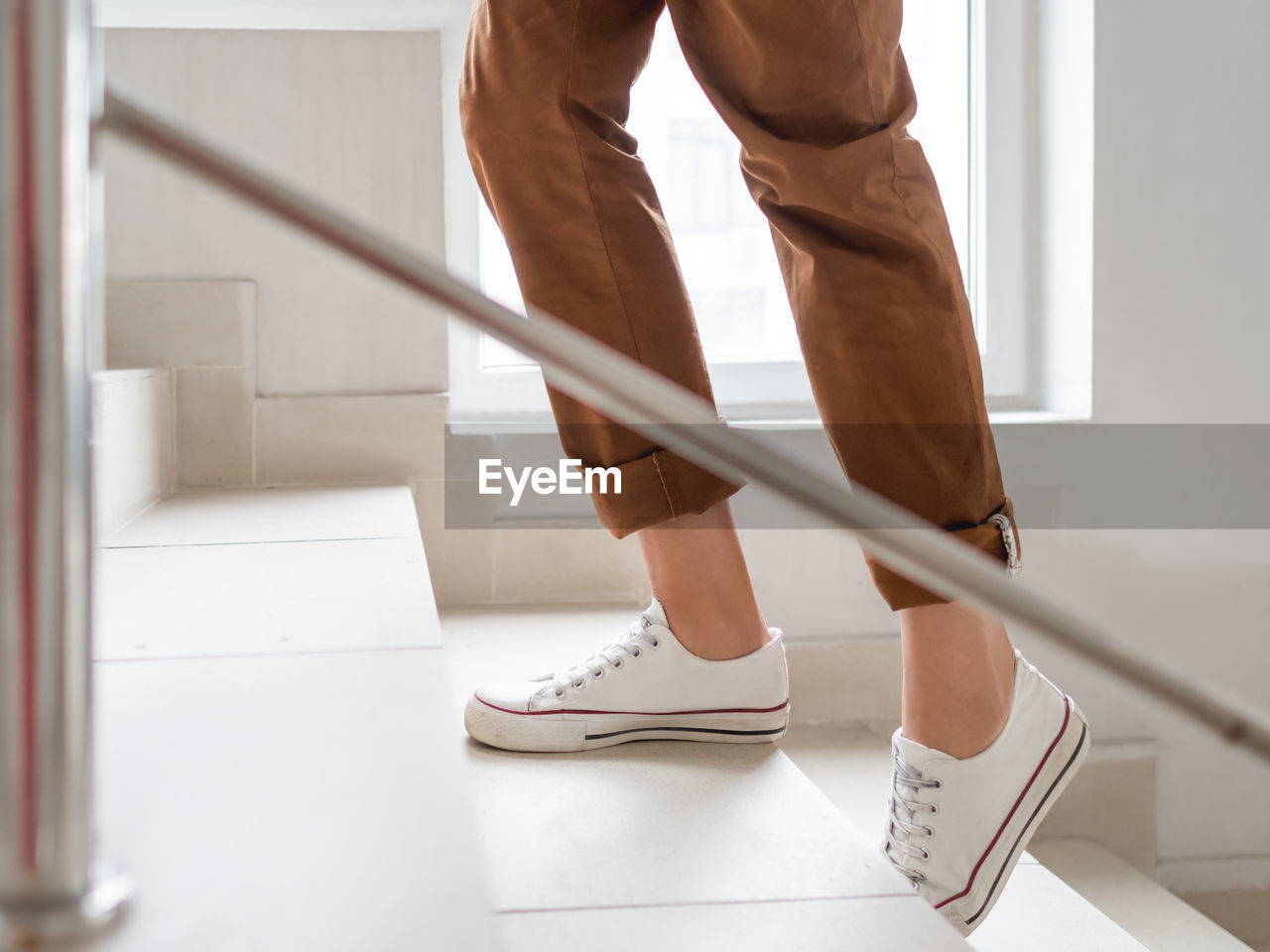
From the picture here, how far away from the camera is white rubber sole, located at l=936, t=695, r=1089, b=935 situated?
0.70 meters

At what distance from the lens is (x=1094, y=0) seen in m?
1.55

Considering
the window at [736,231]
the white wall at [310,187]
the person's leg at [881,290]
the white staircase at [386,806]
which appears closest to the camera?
the white staircase at [386,806]

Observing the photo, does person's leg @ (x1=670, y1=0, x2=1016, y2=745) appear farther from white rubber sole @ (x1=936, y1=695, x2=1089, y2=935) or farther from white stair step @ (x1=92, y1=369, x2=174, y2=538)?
white stair step @ (x1=92, y1=369, x2=174, y2=538)

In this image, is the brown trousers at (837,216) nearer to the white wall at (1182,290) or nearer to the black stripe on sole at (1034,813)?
the black stripe on sole at (1034,813)

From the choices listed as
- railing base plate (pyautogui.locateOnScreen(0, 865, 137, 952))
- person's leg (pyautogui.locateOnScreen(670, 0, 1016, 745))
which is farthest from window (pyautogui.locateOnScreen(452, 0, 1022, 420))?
railing base plate (pyautogui.locateOnScreen(0, 865, 137, 952))

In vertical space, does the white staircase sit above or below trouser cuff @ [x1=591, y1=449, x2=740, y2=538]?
below

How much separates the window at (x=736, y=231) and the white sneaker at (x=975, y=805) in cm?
101

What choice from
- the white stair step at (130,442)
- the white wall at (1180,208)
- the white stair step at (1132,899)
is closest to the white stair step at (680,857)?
the white stair step at (130,442)

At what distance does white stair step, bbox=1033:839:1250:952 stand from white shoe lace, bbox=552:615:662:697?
0.76m

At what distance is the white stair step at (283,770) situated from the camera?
0.33m

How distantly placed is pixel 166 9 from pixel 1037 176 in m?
1.27

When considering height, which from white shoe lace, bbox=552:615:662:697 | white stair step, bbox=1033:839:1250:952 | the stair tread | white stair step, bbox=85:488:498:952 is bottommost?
white stair step, bbox=1033:839:1250:952

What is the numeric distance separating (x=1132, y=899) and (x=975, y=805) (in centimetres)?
83

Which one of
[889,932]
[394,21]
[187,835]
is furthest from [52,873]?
[394,21]
